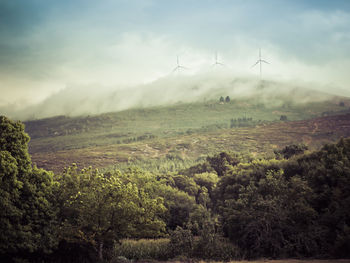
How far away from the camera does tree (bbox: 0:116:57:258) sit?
28.7 meters

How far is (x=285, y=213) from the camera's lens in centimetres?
3881

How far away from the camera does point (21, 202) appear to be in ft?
101

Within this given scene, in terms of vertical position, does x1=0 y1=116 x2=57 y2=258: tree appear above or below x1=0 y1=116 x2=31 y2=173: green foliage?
below

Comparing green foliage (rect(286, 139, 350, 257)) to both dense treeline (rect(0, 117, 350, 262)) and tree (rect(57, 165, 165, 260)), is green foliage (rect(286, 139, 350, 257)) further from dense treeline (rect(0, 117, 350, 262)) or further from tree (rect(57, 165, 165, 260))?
tree (rect(57, 165, 165, 260))

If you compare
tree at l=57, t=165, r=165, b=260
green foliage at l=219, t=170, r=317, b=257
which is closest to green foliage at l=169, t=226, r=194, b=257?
tree at l=57, t=165, r=165, b=260

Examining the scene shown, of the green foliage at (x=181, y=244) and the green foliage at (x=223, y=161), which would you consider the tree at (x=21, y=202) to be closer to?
the green foliage at (x=181, y=244)

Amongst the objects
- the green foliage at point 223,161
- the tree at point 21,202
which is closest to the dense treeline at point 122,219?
the tree at point 21,202

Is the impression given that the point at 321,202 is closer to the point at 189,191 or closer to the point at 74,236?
the point at 74,236

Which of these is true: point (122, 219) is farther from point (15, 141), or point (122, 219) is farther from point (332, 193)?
point (332, 193)

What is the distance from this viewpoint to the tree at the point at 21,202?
2866cm

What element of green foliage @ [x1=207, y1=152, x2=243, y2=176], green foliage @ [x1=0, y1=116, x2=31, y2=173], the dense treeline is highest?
green foliage @ [x1=0, y1=116, x2=31, y2=173]

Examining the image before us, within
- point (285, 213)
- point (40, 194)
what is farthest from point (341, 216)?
point (40, 194)

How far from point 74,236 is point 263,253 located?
20.2 metres

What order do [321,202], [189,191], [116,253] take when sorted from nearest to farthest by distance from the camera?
[116,253] < [321,202] < [189,191]
